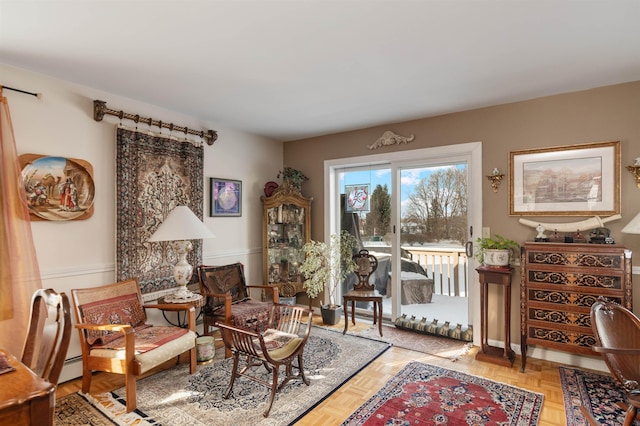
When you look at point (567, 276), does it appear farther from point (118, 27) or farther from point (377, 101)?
point (118, 27)

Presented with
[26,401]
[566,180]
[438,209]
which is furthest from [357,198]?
[26,401]

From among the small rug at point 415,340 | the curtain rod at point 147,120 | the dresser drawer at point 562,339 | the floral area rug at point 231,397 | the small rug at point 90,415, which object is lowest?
the small rug at point 415,340

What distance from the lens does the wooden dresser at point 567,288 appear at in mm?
2623

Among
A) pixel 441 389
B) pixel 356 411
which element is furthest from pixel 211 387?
pixel 441 389

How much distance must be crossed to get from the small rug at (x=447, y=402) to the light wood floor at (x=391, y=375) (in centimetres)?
8

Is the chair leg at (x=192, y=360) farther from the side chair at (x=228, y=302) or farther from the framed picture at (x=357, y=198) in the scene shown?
the framed picture at (x=357, y=198)

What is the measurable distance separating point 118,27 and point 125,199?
167cm

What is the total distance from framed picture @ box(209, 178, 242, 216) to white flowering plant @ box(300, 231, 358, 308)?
1081 mm

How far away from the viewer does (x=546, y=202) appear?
3.21 metres

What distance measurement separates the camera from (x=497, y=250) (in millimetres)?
3193

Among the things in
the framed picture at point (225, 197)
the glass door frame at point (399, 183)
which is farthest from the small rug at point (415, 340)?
the framed picture at point (225, 197)

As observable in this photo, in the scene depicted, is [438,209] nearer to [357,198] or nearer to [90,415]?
[357,198]

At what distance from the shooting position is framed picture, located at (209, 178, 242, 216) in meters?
4.08

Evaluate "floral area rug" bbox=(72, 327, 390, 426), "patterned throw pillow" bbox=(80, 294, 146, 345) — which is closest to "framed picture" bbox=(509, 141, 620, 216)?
"floral area rug" bbox=(72, 327, 390, 426)
